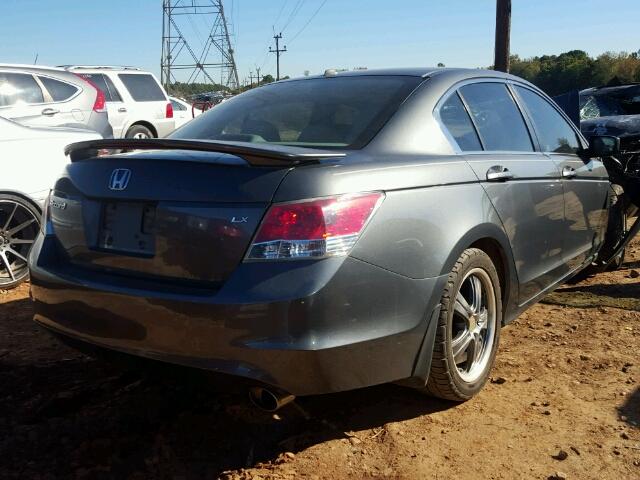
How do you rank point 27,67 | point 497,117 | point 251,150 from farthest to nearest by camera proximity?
point 27,67, point 497,117, point 251,150

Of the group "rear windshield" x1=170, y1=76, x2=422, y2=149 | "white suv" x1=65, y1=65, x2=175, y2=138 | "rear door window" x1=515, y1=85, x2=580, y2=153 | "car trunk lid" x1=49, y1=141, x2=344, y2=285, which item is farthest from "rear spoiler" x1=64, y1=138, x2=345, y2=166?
"white suv" x1=65, y1=65, x2=175, y2=138

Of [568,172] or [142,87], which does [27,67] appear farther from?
[568,172]

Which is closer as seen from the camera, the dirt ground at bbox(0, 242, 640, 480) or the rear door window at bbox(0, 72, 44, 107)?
the dirt ground at bbox(0, 242, 640, 480)

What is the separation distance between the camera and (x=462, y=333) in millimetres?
3117

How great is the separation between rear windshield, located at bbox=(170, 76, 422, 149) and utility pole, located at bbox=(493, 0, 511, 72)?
34.5 ft

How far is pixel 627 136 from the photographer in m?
8.94

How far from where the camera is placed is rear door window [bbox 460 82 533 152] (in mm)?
3510

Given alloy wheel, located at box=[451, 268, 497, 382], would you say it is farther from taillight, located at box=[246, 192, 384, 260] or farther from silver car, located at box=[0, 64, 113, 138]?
silver car, located at box=[0, 64, 113, 138]

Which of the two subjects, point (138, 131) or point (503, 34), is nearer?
point (138, 131)

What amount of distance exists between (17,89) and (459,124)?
21.6 feet

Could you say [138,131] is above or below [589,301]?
above

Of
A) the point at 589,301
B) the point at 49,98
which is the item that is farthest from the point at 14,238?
the point at 589,301

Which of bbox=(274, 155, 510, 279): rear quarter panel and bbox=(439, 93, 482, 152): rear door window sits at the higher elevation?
bbox=(439, 93, 482, 152): rear door window

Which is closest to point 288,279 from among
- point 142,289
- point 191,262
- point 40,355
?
point 191,262
